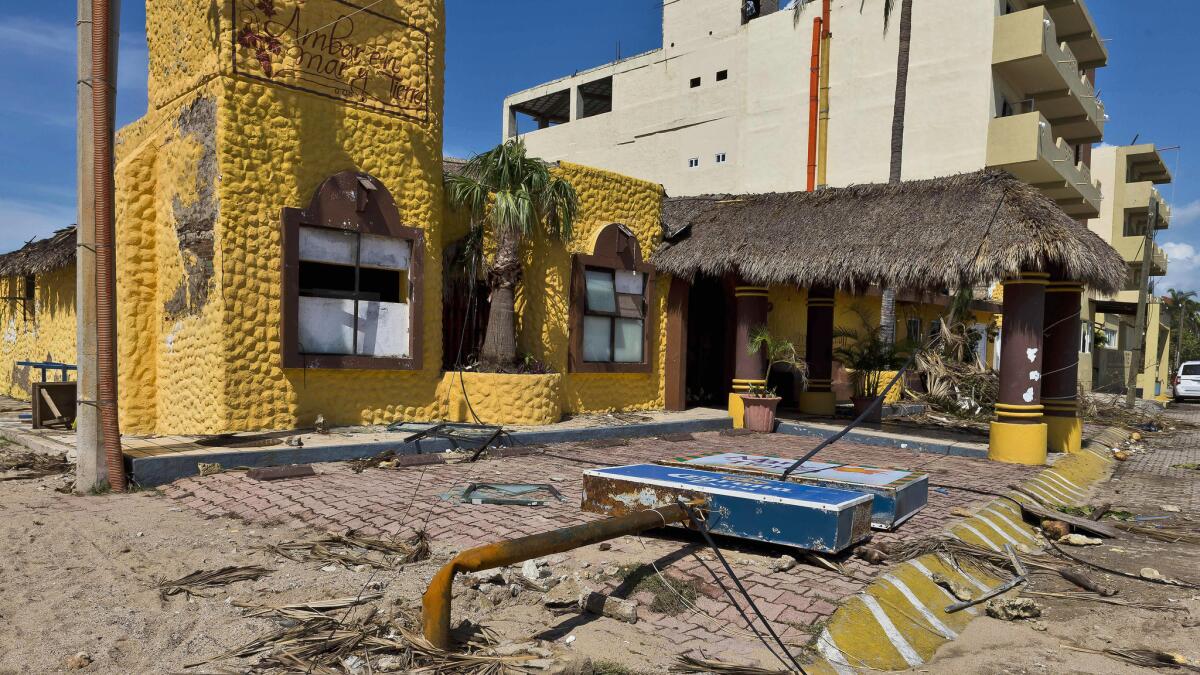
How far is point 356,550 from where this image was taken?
5199 millimetres

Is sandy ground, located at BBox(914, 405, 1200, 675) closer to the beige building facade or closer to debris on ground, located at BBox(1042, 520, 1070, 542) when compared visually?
debris on ground, located at BBox(1042, 520, 1070, 542)

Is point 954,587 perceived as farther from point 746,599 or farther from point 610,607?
point 610,607

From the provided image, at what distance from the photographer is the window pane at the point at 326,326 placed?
379 inches

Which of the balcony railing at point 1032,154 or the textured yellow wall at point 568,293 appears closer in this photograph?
the textured yellow wall at point 568,293

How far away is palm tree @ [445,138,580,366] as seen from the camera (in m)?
11.1

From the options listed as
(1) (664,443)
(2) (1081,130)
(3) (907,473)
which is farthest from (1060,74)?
(3) (907,473)

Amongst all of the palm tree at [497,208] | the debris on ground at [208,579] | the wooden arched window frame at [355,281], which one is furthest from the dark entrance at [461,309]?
the debris on ground at [208,579]

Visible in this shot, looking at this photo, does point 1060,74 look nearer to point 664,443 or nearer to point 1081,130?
point 1081,130

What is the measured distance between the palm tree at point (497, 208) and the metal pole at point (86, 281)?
496 centimetres

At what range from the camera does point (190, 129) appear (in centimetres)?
943

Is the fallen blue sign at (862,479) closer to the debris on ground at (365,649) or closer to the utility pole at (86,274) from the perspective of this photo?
the debris on ground at (365,649)

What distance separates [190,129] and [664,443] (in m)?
7.30

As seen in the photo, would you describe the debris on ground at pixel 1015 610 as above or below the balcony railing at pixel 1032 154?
below

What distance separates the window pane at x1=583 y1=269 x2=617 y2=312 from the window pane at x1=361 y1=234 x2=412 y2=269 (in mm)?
3247
